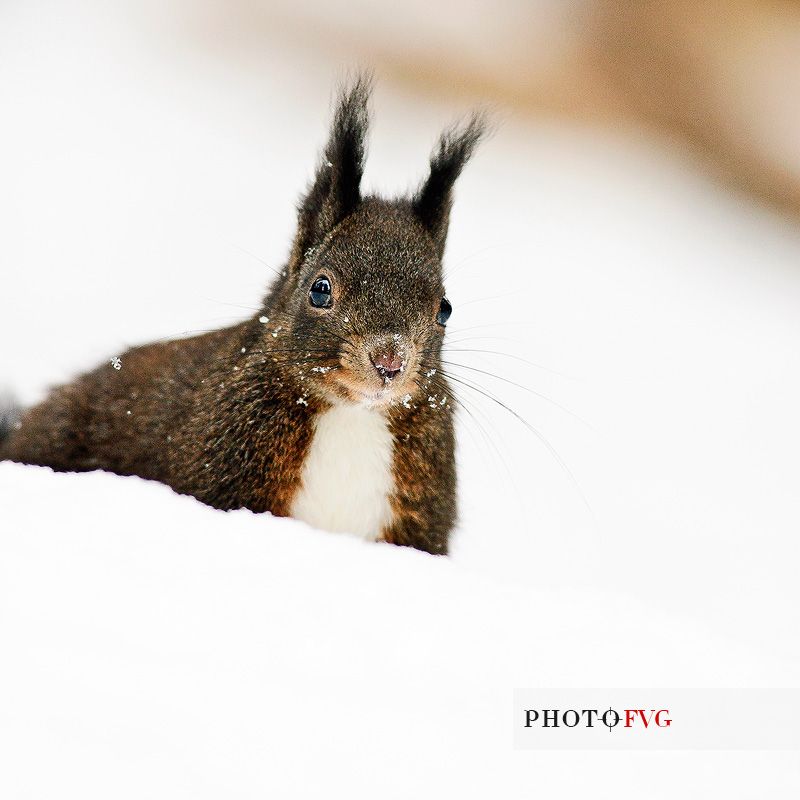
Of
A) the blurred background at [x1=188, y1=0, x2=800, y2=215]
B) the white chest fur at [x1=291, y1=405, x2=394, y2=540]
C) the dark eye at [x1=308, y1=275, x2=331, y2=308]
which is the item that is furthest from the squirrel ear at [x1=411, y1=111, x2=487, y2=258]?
the blurred background at [x1=188, y1=0, x2=800, y2=215]

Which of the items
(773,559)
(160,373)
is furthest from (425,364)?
(773,559)

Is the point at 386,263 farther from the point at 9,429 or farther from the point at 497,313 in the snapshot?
the point at 497,313

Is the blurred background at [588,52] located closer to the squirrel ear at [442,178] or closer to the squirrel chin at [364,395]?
the squirrel ear at [442,178]

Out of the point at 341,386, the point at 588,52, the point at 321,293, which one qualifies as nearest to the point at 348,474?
the point at 341,386

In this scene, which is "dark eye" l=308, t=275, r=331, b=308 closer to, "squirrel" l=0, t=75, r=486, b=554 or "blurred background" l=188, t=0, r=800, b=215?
"squirrel" l=0, t=75, r=486, b=554

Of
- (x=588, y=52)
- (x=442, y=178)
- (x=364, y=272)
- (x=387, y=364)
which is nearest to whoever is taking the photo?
(x=387, y=364)

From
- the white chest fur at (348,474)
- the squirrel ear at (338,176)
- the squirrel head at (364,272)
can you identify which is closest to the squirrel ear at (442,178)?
the squirrel head at (364,272)

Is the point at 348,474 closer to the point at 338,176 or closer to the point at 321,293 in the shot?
the point at 321,293

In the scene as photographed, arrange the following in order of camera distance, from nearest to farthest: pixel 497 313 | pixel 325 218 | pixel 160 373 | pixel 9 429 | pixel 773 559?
pixel 325 218 < pixel 160 373 < pixel 9 429 < pixel 773 559 < pixel 497 313
